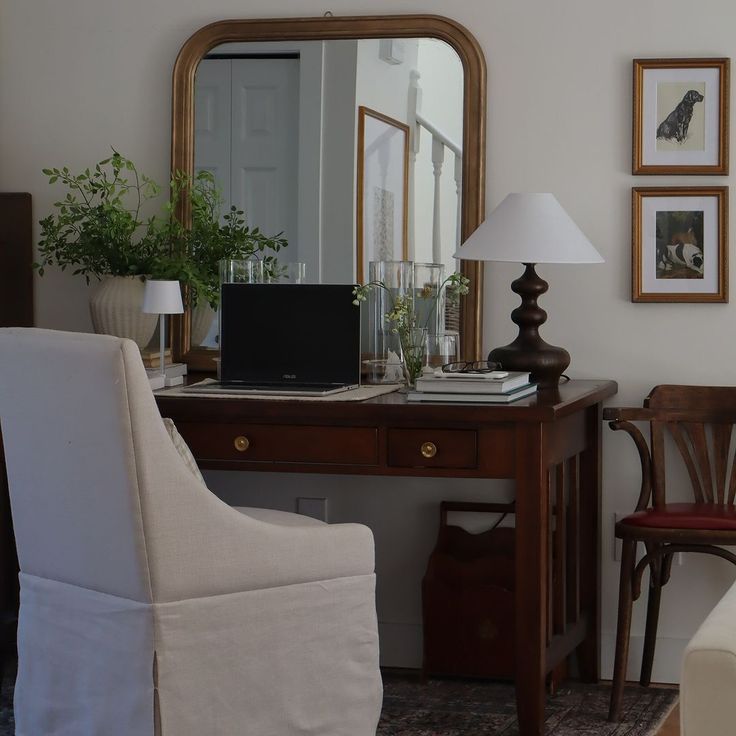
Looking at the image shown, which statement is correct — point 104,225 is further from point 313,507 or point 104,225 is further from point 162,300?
point 313,507

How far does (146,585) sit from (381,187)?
4.70ft

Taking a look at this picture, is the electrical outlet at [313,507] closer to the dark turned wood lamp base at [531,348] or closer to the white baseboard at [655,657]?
the dark turned wood lamp base at [531,348]

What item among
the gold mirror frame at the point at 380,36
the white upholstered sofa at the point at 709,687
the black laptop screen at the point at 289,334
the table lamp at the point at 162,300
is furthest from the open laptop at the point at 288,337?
the white upholstered sofa at the point at 709,687

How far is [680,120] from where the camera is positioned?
305cm

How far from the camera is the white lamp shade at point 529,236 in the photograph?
277 centimetres

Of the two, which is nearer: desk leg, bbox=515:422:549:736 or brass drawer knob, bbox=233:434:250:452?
desk leg, bbox=515:422:549:736

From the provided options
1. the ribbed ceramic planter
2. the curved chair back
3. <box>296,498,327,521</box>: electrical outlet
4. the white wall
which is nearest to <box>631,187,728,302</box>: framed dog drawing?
the white wall

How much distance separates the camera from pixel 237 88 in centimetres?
323

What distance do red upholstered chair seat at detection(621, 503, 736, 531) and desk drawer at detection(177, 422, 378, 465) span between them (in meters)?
0.64

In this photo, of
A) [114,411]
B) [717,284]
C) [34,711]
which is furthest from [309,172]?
[34,711]

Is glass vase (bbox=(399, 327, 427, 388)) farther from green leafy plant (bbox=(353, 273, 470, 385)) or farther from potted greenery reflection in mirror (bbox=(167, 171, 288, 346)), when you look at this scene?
potted greenery reflection in mirror (bbox=(167, 171, 288, 346))

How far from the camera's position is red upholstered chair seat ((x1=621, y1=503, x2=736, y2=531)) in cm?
267

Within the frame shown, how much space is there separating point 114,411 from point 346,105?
1437mm

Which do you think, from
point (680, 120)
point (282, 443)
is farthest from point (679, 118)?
point (282, 443)
